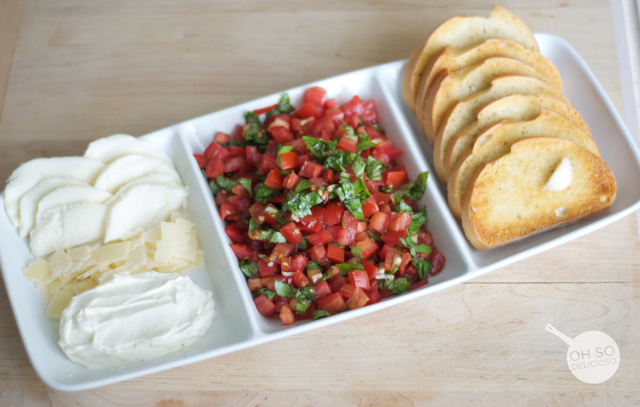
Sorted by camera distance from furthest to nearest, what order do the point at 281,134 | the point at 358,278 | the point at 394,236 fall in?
the point at 281,134 → the point at 394,236 → the point at 358,278

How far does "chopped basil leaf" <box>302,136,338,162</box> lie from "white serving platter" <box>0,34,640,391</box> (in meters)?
0.44

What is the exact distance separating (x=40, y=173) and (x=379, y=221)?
1.68m

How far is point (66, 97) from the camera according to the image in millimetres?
2984

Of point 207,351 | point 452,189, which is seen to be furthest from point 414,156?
point 207,351

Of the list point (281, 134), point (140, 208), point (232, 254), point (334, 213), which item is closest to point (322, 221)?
point (334, 213)

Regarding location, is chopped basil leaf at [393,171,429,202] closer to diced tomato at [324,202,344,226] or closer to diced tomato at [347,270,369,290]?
diced tomato at [324,202,344,226]

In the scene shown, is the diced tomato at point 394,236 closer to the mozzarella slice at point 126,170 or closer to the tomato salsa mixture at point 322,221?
the tomato salsa mixture at point 322,221

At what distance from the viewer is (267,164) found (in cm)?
233

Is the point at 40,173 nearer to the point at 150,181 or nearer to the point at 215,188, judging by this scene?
the point at 150,181

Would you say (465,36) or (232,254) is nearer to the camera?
(232,254)

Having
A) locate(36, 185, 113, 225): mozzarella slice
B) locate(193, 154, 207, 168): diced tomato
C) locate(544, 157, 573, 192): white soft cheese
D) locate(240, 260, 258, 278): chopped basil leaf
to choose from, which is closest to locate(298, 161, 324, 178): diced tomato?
locate(240, 260, 258, 278): chopped basil leaf

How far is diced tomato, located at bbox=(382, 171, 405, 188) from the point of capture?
7.89 feet

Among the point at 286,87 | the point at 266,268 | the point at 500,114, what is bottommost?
the point at 266,268

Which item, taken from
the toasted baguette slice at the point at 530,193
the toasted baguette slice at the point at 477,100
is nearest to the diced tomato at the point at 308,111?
the toasted baguette slice at the point at 477,100
